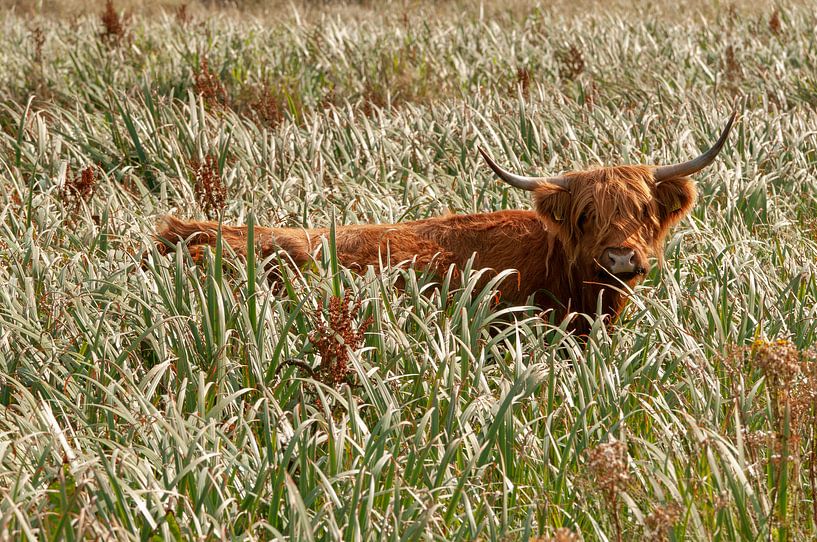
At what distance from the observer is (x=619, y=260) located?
4938 mm

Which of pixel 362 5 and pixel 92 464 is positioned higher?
pixel 362 5

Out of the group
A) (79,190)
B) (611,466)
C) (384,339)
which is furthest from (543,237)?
(611,466)

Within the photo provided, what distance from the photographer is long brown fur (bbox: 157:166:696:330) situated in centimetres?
518

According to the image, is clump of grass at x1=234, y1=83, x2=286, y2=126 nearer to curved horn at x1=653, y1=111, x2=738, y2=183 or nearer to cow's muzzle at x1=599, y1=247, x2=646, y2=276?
curved horn at x1=653, y1=111, x2=738, y2=183

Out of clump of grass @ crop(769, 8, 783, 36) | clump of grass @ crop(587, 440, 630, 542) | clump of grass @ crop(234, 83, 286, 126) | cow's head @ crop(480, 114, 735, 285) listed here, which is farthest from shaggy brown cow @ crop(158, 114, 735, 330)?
clump of grass @ crop(769, 8, 783, 36)

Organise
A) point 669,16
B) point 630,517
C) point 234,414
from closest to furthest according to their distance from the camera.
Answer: point 630,517 < point 234,414 < point 669,16

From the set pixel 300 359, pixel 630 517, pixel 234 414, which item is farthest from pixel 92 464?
pixel 630 517

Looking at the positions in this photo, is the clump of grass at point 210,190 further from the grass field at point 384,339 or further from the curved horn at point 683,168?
the curved horn at point 683,168

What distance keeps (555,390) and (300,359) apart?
97 cm

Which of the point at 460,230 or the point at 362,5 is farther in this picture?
the point at 362,5

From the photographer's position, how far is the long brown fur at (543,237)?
5.18 metres

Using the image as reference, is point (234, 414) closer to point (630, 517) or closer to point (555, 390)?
point (555, 390)

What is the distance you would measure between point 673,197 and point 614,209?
1.46 ft

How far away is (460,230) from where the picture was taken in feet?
18.3
